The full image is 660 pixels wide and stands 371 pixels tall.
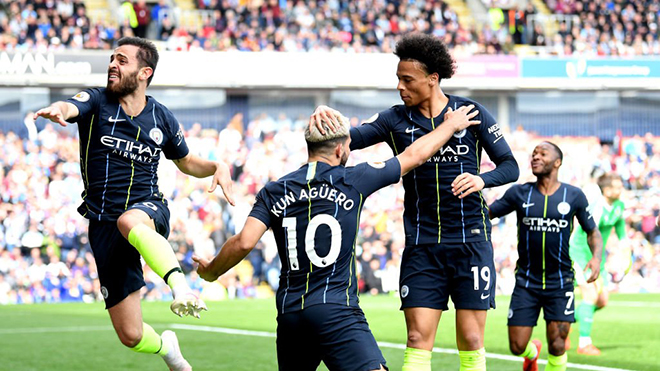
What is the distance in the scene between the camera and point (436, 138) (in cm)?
585

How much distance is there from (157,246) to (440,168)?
1.85 m

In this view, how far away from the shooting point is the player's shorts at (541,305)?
850 centimetres

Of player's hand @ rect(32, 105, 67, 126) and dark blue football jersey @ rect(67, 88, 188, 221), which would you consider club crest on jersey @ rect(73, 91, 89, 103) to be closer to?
dark blue football jersey @ rect(67, 88, 188, 221)

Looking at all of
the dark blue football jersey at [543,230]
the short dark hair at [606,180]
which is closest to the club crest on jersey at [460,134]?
the dark blue football jersey at [543,230]

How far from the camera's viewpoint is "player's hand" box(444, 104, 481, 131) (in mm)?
6062

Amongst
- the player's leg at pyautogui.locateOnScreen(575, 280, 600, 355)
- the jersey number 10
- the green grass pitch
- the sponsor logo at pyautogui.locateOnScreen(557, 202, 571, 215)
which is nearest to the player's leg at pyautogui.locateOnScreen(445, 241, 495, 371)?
the jersey number 10

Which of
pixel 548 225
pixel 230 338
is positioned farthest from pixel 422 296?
pixel 230 338

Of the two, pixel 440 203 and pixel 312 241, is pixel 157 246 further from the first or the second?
pixel 440 203

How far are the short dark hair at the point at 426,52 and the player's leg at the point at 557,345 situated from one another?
308 cm

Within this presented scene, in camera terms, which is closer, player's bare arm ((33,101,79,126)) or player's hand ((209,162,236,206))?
player's bare arm ((33,101,79,126))

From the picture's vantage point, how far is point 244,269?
73.4 ft

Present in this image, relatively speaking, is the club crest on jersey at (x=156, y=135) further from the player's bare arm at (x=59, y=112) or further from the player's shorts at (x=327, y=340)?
the player's shorts at (x=327, y=340)

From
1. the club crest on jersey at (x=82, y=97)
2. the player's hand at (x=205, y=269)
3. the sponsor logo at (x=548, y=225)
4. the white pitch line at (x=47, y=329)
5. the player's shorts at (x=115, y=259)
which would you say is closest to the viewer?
the player's hand at (x=205, y=269)

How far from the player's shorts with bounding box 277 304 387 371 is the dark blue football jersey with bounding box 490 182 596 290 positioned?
3896 millimetres
